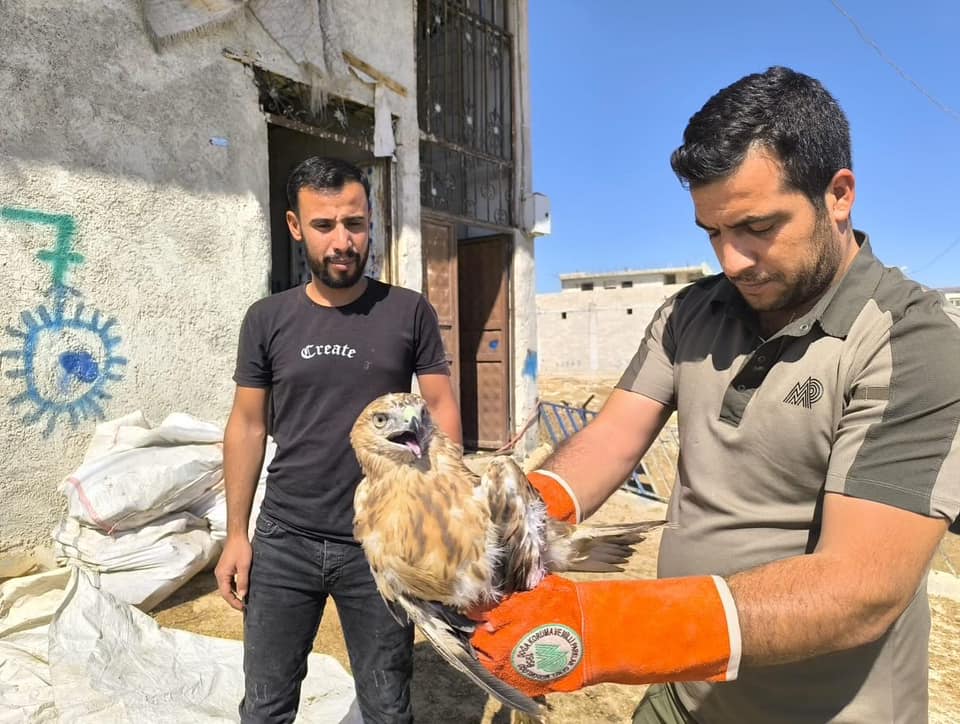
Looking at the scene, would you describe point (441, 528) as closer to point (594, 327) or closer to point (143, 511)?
point (143, 511)

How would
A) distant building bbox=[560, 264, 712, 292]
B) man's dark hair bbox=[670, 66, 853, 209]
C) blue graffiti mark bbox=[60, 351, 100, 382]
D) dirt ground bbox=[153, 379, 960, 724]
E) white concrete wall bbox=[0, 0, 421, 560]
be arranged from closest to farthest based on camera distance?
man's dark hair bbox=[670, 66, 853, 209] → dirt ground bbox=[153, 379, 960, 724] → white concrete wall bbox=[0, 0, 421, 560] → blue graffiti mark bbox=[60, 351, 100, 382] → distant building bbox=[560, 264, 712, 292]

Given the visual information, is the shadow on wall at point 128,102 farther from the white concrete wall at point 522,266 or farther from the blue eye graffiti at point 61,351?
the white concrete wall at point 522,266

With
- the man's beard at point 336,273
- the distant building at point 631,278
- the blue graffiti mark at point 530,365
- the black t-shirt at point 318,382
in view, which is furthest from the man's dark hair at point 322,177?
the distant building at point 631,278

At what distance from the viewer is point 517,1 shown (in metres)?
8.32

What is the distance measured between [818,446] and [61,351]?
183 inches

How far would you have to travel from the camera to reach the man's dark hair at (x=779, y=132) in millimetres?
1331

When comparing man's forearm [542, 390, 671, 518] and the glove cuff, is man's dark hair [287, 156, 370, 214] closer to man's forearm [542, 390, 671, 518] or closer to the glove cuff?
man's forearm [542, 390, 671, 518]

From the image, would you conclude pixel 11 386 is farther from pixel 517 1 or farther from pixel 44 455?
pixel 517 1

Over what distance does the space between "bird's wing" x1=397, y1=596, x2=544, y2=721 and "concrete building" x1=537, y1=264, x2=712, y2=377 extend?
22.5 meters

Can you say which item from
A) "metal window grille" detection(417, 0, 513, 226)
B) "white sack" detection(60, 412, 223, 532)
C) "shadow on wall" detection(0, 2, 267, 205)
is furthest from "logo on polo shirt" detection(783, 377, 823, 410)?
"metal window grille" detection(417, 0, 513, 226)

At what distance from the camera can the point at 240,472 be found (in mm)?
2494

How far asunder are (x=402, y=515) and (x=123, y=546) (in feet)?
10.0

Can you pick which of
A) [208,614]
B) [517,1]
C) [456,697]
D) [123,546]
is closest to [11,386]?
[123,546]

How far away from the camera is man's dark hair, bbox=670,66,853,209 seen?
1.33m
